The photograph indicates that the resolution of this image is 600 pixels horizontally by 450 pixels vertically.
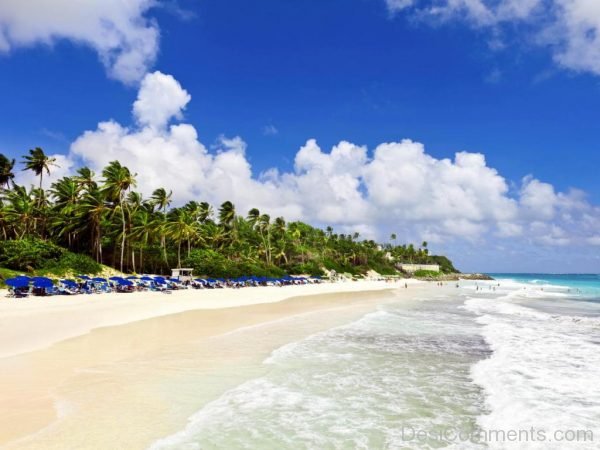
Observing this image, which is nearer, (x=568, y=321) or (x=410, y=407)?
(x=410, y=407)

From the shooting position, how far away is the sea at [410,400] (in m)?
6.80

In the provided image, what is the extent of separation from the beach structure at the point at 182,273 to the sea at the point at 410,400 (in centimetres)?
3325

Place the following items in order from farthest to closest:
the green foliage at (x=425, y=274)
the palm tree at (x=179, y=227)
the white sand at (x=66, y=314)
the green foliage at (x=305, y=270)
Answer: the green foliage at (x=425, y=274) → the green foliage at (x=305, y=270) → the palm tree at (x=179, y=227) → the white sand at (x=66, y=314)

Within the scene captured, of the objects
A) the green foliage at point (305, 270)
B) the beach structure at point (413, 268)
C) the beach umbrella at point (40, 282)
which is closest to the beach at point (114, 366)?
the beach umbrella at point (40, 282)

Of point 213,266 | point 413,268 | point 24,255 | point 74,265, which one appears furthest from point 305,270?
point 413,268

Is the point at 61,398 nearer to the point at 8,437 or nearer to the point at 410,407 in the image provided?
the point at 8,437

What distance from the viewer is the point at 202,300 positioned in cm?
3256

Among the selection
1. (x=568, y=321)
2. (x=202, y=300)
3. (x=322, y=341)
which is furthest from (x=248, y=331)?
(x=568, y=321)

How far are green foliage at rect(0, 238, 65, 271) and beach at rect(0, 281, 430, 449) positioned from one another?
17135mm

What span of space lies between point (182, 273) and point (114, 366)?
140ft

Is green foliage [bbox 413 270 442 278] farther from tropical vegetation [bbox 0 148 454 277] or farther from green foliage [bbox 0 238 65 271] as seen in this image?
green foliage [bbox 0 238 65 271]

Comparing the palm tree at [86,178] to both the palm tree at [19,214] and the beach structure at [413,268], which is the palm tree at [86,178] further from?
the beach structure at [413,268]

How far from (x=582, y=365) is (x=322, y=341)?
8.50 metres

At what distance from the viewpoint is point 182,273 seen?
5234cm
